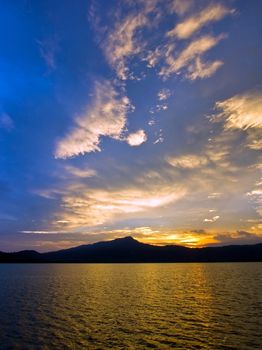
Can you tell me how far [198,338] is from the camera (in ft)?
134

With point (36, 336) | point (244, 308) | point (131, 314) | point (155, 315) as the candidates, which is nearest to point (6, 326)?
point (36, 336)

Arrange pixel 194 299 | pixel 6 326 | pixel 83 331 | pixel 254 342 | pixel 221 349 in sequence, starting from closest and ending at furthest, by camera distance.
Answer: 1. pixel 221 349
2. pixel 254 342
3. pixel 83 331
4. pixel 6 326
5. pixel 194 299

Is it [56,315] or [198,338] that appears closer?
[198,338]

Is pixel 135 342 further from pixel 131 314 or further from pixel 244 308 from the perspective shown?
pixel 244 308

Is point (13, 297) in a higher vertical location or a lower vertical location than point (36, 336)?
higher

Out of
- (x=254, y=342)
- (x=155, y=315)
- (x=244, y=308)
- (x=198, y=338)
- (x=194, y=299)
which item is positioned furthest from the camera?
(x=194, y=299)

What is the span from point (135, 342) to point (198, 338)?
28.2 ft

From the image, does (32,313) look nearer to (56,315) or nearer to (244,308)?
(56,315)

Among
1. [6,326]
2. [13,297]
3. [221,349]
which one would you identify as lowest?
[221,349]

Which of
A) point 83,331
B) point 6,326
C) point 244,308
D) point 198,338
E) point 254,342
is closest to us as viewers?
point 254,342

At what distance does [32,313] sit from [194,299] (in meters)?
40.1

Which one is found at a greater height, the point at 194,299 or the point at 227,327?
the point at 194,299

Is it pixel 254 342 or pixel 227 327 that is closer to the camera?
pixel 254 342

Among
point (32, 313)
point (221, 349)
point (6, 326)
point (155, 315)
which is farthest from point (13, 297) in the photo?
point (221, 349)
